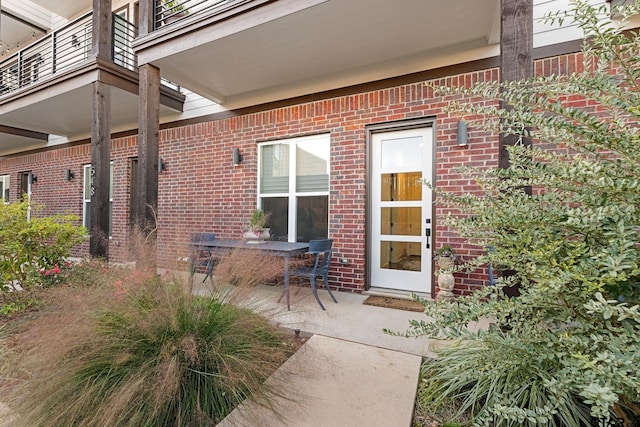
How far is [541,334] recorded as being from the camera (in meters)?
1.40

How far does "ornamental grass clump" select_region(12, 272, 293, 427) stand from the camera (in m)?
1.32

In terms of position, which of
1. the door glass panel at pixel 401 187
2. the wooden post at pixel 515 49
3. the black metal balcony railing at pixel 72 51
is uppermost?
the black metal balcony railing at pixel 72 51

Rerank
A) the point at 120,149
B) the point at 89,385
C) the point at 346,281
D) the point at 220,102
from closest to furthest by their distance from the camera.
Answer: the point at 89,385 < the point at 346,281 < the point at 220,102 < the point at 120,149

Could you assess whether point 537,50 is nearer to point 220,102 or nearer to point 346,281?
point 346,281

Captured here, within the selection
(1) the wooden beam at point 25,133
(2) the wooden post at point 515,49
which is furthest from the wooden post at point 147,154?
(1) the wooden beam at point 25,133

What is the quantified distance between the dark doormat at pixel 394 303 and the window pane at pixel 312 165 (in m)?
1.66

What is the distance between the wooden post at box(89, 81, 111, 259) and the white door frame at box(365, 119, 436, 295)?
3.53 meters

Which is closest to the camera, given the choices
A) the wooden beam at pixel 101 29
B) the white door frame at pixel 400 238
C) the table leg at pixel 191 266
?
the table leg at pixel 191 266

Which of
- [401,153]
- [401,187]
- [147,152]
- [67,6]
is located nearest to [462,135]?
[401,153]

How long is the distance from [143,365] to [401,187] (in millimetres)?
3321

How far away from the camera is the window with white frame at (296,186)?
4344mm

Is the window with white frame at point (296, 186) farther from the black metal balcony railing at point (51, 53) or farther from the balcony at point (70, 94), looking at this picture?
the black metal balcony railing at point (51, 53)

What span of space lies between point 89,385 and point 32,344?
0.44m

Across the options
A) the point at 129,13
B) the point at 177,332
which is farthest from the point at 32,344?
the point at 129,13
